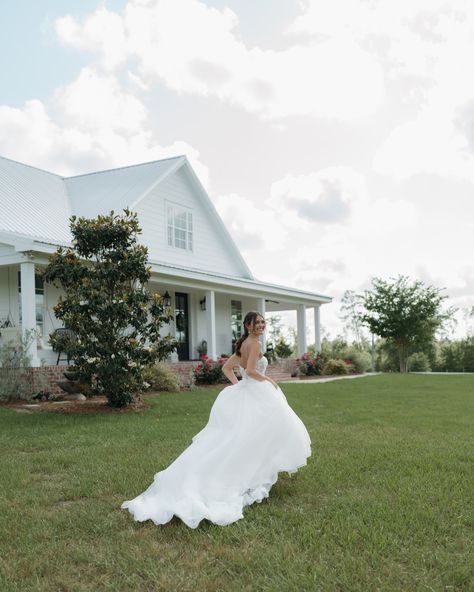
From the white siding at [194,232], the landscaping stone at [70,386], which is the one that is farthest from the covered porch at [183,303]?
the white siding at [194,232]

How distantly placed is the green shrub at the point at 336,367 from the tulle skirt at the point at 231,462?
18553 millimetres

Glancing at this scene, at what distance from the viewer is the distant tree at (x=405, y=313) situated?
29188mm

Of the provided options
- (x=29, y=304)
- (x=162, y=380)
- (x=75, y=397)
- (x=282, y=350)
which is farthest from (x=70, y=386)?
(x=282, y=350)

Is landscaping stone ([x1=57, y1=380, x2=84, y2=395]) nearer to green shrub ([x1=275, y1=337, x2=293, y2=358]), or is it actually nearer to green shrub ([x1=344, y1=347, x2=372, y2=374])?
green shrub ([x1=344, y1=347, x2=372, y2=374])

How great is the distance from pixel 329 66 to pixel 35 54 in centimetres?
796

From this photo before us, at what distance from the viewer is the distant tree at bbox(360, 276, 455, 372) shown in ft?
95.8

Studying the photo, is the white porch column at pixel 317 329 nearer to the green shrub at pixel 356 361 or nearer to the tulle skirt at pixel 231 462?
the green shrub at pixel 356 361

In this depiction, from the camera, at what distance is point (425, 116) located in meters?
14.8

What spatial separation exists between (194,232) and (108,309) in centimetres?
1090

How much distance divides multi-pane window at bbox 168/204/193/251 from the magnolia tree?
28.9 feet

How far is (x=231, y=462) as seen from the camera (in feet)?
17.0

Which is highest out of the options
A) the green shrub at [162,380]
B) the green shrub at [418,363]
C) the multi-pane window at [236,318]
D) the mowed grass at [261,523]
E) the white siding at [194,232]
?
the white siding at [194,232]

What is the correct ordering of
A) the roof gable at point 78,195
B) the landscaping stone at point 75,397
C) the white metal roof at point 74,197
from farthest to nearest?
1. the roof gable at point 78,195
2. the white metal roof at point 74,197
3. the landscaping stone at point 75,397

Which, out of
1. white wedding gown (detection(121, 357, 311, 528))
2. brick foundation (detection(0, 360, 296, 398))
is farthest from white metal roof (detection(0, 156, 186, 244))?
white wedding gown (detection(121, 357, 311, 528))
